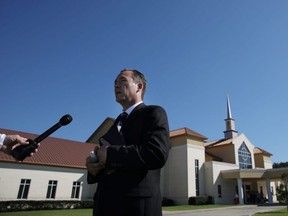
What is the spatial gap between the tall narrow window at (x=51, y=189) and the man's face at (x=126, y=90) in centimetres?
2462

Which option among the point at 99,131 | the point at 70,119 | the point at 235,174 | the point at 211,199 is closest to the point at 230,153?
the point at 235,174

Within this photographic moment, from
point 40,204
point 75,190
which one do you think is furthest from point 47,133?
point 75,190

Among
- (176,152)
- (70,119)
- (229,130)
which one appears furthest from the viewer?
(229,130)

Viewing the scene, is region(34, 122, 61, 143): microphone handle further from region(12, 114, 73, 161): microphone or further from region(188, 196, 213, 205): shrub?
region(188, 196, 213, 205): shrub

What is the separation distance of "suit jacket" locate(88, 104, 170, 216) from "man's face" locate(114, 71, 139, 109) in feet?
1.56

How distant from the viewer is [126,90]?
2578mm

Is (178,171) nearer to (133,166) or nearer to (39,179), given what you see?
(39,179)

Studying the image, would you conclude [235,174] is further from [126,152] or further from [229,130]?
[126,152]

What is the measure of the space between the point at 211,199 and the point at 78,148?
738 inches

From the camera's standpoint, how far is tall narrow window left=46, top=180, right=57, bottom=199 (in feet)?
79.2

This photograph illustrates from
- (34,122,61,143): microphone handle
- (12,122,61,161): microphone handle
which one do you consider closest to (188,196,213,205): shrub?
(34,122,61,143): microphone handle

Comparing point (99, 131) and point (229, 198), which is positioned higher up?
point (99, 131)

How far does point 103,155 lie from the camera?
1979mm

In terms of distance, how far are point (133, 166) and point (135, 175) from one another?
0.13m
